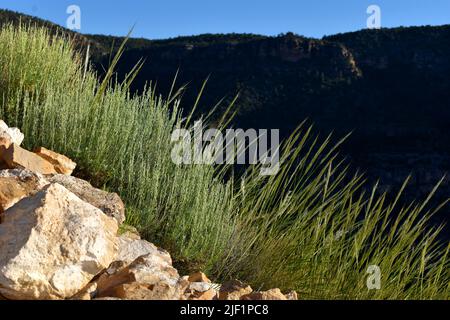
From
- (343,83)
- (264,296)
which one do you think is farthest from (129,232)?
(343,83)

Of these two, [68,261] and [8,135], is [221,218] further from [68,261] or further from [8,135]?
[68,261]

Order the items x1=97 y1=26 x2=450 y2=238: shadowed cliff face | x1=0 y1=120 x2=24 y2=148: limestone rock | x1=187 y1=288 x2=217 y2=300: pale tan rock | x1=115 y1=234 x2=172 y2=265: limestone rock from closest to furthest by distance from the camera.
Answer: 1. x1=187 y1=288 x2=217 y2=300: pale tan rock
2. x1=115 y1=234 x2=172 y2=265: limestone rock
3. x1=0 y1=120 x2=24 y2=148: limestone rock
4. x1=97 y1=26 x2=450 y2=238: shadowed cliff face

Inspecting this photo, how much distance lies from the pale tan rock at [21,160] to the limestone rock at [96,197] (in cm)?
14

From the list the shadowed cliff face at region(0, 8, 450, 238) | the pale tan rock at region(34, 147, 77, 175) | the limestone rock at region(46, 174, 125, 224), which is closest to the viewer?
the limestone rock at region(46, 174, 125, 224)

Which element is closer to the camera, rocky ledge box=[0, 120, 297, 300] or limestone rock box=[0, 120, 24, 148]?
rocky ledge box=[0, 120, 297, 300]

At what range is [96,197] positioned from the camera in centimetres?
334

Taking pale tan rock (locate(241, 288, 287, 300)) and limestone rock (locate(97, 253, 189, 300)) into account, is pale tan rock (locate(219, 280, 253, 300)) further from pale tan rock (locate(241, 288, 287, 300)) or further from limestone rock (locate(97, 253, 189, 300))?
limestone rock (locate(97, 253, 189, 300))

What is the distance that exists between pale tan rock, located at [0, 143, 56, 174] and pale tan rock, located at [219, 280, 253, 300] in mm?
1253

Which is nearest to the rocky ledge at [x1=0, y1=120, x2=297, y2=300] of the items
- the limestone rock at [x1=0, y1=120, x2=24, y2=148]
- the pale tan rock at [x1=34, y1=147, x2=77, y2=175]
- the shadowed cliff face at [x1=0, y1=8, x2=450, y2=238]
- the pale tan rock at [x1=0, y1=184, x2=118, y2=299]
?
the pale tan rock at [x1=0, y1=184, x2=118, y2=299]

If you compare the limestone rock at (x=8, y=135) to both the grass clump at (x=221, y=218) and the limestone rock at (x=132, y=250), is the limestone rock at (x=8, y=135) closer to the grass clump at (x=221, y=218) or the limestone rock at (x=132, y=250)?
the grass clump at (x=221, y=218)

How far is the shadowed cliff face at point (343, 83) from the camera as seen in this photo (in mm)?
32812

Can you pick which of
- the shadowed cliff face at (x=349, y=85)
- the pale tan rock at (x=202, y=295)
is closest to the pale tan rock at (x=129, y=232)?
the pale tan rock at (x=202, y=295)

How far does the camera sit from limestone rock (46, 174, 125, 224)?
3301 millimetres

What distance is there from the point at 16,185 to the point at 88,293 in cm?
72
